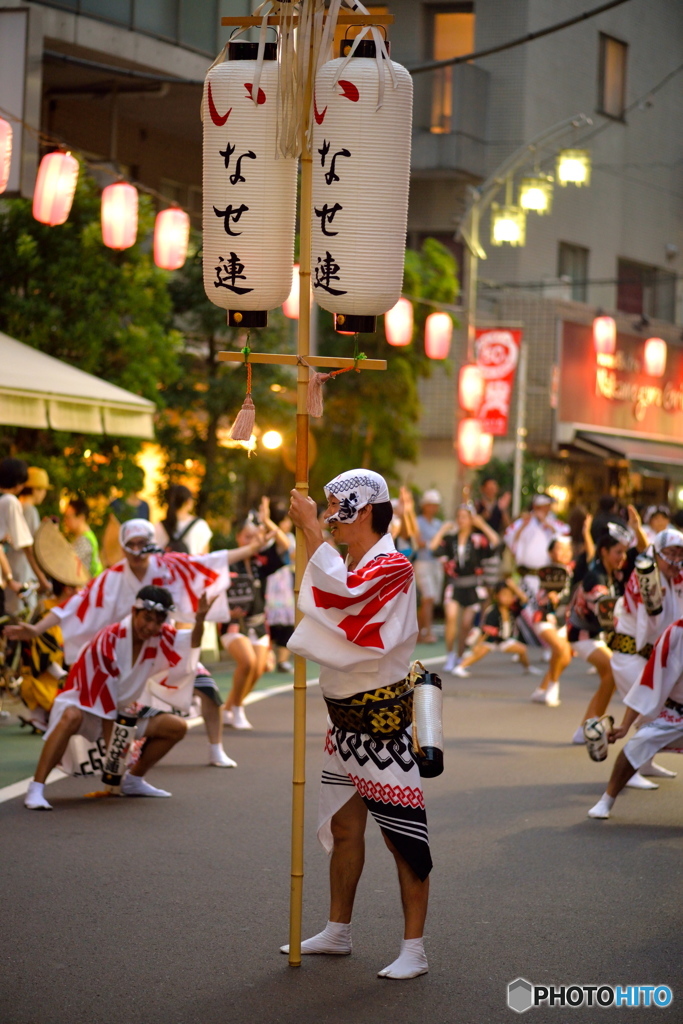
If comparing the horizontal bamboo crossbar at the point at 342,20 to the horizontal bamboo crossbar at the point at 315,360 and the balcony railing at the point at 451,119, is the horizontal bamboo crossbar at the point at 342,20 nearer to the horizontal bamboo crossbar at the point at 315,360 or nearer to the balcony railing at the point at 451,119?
the horizontal bamboo crossbar at the point at 315,360

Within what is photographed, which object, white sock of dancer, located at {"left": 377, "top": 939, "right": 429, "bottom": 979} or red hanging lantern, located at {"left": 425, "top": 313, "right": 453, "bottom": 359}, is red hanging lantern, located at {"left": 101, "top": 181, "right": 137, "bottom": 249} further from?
white sock of dancer, located at {"left": 377, "top": 939, "right": 429, "bottom": 979}

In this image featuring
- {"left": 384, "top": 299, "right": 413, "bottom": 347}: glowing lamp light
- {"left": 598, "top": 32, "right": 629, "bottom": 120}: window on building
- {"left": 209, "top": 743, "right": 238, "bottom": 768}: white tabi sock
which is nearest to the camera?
{"left": 209, "top": 743, "right": 238, "bottom": 768}: white tabi sock

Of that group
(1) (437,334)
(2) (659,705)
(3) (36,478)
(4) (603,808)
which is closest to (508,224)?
(1) (437,334)

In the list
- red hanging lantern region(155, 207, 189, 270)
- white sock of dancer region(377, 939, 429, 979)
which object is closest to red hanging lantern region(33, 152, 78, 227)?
red hanging lantern region(155, 207, 189, 270)

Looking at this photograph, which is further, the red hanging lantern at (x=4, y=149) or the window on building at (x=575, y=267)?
the window on building at (x=575, y=267)

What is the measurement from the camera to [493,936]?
5633 millimetres

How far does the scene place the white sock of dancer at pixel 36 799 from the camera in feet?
25.8

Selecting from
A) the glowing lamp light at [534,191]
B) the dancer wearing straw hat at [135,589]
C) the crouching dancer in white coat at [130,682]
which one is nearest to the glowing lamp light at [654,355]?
the glowing lamp light at [534,191]

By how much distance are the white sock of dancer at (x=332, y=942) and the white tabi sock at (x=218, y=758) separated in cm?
411

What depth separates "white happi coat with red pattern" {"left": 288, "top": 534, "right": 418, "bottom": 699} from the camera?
5031 millimetres

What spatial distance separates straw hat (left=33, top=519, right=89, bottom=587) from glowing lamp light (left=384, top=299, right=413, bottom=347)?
1093 centimetres

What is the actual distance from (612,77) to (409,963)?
2962 cm

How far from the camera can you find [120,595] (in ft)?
28.9

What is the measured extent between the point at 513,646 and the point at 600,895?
8712mm
